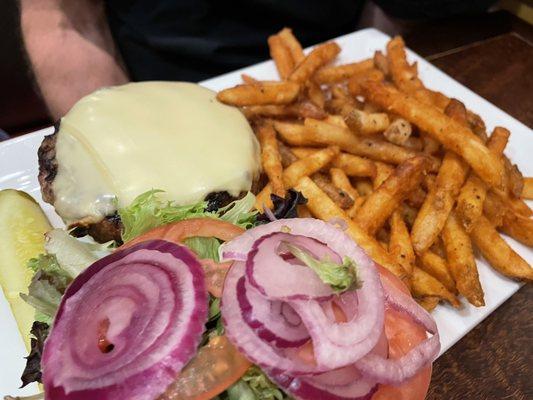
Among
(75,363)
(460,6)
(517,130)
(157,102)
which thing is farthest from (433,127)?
(75,363)

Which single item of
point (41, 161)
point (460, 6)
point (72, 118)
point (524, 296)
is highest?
point (460, 6)

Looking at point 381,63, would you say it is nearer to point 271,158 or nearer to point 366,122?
point 366,122

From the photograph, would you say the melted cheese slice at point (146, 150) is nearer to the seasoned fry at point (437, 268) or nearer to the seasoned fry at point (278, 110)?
the seasoned fry at point (278, 110)

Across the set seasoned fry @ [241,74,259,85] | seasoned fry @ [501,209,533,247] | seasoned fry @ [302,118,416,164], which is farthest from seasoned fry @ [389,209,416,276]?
seasoned fry @ [241,74,259,85]

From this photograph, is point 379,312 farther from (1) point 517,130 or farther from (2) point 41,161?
(1) point 517,130

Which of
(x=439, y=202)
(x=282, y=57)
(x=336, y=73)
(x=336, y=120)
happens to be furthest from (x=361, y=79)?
(x=439, y=202)

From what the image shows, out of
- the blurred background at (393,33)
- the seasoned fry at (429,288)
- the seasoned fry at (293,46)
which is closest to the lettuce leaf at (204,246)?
the seasoned fry at (429,288)

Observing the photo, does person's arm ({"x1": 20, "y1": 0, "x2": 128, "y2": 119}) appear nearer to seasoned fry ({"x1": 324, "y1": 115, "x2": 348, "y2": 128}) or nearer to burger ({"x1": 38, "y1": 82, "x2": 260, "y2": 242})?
burger ({"x1": 38, "y1": 82, "x2": 260, "y2": 242})

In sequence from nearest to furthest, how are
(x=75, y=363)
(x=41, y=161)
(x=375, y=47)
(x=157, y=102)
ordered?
1. (x=75, y=363)
2. (x=41, y=161)
3. (x=157, y=102)
4. (x=375, y=47)
